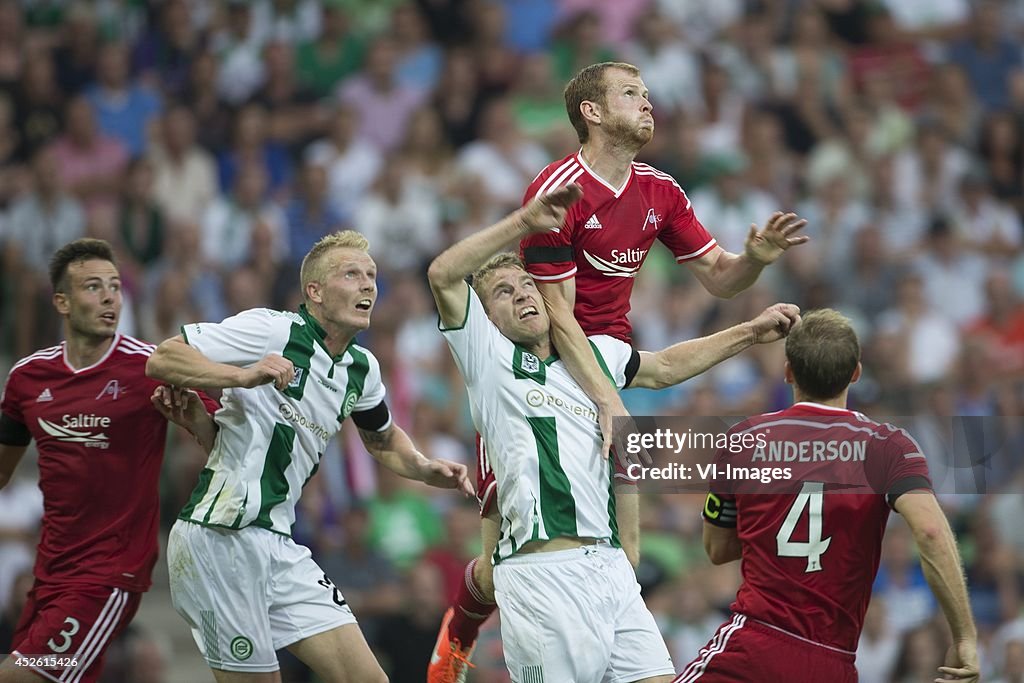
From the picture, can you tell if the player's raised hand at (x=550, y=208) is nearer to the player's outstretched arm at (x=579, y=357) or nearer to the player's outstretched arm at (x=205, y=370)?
the player's outstretched arm at (x=579, y=357)

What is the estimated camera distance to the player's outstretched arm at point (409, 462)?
23.0 ft

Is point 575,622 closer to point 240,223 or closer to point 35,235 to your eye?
point 240,223

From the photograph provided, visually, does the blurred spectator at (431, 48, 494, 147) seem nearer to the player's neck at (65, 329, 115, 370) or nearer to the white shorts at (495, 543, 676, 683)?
the player's neck at (65, 329, 115, 370)

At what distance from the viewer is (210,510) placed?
6746 millimetres

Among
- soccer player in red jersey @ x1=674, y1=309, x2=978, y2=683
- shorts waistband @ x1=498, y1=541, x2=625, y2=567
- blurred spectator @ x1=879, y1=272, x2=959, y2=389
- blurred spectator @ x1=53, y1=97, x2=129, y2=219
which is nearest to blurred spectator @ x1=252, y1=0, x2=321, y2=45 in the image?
blurred spectator @ x1=53, y1=97, x2=129, y2=219

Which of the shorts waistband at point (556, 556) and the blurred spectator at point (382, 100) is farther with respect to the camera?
the blurred spectator at point (382, 100)

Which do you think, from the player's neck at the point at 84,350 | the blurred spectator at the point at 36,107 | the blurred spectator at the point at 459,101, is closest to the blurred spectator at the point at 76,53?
the blurred spectator at the point at 36,107

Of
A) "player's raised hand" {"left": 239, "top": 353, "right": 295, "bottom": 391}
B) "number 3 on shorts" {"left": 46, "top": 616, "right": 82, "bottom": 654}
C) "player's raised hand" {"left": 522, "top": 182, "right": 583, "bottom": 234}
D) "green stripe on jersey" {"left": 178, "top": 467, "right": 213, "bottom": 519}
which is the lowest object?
"number 3 on shorts" {"left": 46, "top": 616, "right": 82, "bottom": 654}

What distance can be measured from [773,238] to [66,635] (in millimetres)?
3796

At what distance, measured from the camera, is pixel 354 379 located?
7.00 meters

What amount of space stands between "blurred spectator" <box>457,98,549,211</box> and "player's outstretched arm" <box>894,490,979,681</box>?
7.87 metres

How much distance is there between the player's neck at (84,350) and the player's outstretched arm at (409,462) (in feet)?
4.38

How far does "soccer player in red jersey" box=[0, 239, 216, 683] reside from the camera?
6953 millimetres

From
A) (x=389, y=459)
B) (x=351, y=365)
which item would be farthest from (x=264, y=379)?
(x=389, y=459)
